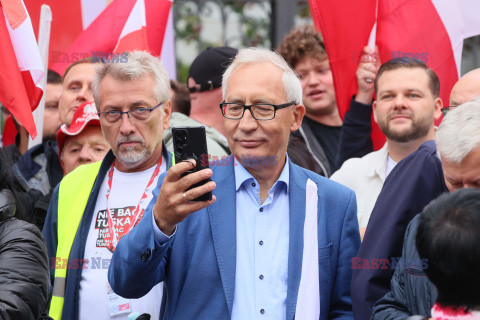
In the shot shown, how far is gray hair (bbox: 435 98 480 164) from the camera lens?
8.84 ft

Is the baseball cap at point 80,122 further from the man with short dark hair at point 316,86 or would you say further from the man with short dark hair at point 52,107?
the man with short dark hair at point 316,86

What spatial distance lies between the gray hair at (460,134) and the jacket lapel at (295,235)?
65 cm

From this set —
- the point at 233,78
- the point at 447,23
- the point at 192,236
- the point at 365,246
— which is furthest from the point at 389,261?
the point at 447,23

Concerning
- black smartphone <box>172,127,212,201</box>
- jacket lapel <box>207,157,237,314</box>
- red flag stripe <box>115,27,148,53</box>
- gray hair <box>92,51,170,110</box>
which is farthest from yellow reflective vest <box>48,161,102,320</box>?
red flag stripe <box>115,27,148,53</box>

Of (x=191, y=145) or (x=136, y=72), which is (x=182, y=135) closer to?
(x=191, y=145)

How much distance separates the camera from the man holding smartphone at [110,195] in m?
3.62

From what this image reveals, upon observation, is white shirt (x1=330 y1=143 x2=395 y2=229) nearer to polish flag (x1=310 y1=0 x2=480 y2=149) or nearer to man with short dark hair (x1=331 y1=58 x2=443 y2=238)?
man with short dark hair (x1=331 y1=58 x2=443 y2=238)

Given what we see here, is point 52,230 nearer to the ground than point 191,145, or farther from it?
nearer to the ground

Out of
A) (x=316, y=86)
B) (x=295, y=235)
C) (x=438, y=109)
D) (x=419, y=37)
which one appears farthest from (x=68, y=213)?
(x=419, y=37)

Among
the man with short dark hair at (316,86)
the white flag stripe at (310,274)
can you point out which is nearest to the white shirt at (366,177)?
the man with short dark hair at (316,86)

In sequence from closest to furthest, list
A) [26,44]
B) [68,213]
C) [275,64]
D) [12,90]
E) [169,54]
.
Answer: [275,64], [68,213], [12,90], [26,44], [169,54]

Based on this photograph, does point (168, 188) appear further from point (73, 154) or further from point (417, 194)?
point (73, 154)

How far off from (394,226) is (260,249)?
0.54 meters

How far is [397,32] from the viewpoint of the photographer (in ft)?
15.8
